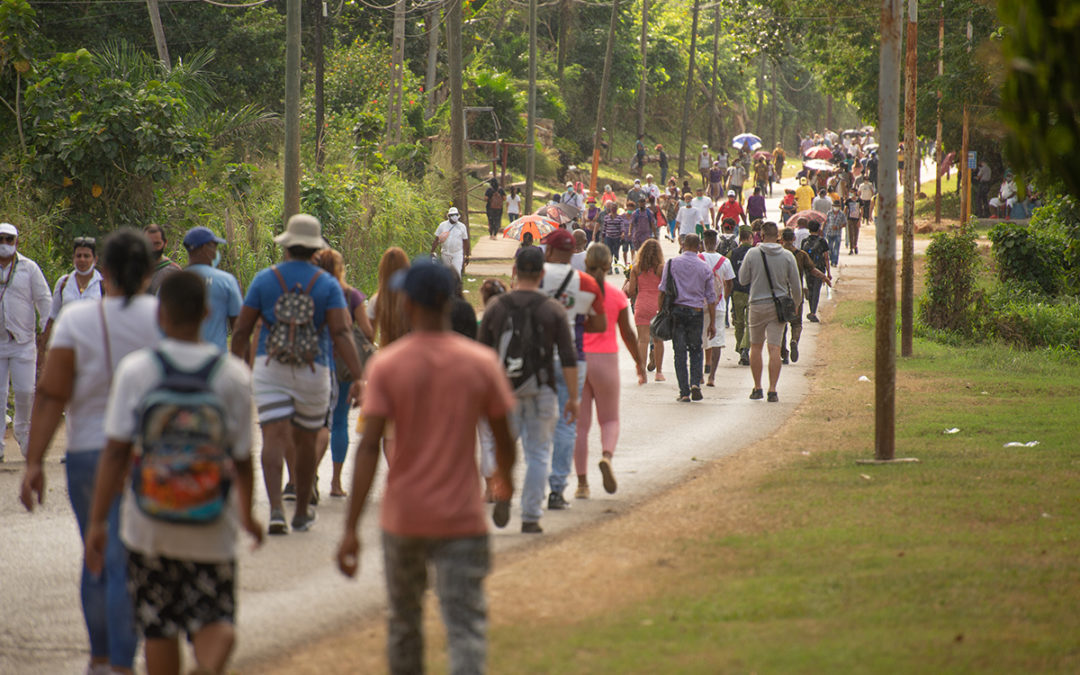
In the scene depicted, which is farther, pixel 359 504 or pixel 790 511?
pixel 790 511

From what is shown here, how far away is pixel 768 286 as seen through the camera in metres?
13.7

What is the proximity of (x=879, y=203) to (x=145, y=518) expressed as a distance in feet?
24.1

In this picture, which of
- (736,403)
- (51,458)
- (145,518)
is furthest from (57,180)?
(145,518)

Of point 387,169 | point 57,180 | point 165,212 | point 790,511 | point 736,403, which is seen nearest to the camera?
point 790,511

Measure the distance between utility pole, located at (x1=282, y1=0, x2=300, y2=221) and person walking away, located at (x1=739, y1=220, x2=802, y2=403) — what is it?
20.1 feet

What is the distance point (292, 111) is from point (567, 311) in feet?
29.5

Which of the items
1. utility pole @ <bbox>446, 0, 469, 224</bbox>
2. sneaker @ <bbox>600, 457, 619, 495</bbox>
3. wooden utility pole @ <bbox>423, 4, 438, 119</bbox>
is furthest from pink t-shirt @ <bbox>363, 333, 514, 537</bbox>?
wooden utility pole @ <bbox>423, 4, 438, 119</bbox>

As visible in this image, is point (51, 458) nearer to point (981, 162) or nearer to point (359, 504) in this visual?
point (359, 504)

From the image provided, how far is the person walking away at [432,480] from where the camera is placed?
4438mm

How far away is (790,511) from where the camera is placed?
28.6ft

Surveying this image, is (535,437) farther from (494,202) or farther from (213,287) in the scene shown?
(494,202)

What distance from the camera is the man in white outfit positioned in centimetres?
1020

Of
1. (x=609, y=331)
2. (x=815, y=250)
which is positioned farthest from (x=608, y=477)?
(x=815, y=250)

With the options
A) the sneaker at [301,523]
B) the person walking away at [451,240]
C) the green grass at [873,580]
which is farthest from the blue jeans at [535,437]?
Result: the person walking away at [451,240]
